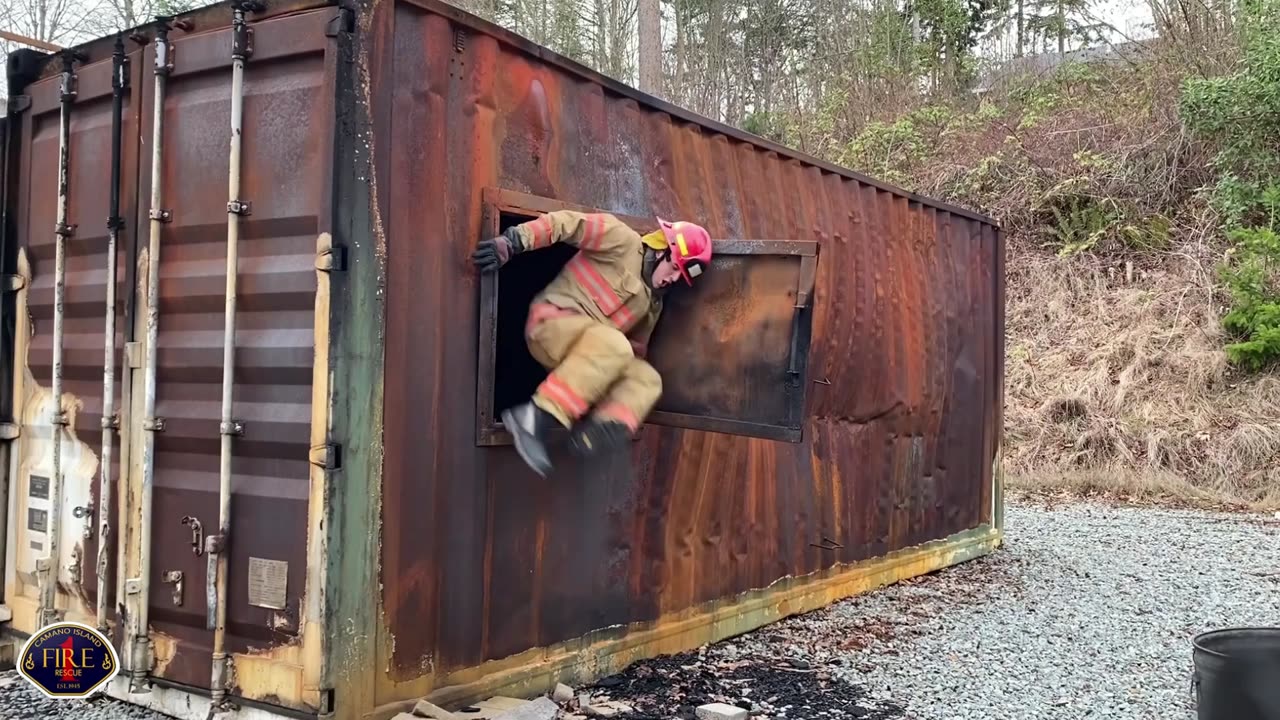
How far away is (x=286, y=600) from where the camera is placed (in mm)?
3381

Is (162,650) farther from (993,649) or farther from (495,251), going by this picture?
(993,649)

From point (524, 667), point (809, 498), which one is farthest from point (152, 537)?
point (809, 498)

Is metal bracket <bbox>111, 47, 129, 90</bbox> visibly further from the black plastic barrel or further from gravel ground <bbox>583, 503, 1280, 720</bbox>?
the black plastic barrel

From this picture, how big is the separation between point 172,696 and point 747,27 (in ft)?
71.3

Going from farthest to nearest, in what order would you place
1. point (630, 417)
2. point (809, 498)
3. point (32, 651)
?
point (809, 498) → point (630, 417) → point (32, 651)

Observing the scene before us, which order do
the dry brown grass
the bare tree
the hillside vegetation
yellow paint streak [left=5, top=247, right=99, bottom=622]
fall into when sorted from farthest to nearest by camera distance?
the bare tree, the hillside vegetation, the dry brown grass, yellow paint streak [left=5, top=247, right=99, bottom=622]

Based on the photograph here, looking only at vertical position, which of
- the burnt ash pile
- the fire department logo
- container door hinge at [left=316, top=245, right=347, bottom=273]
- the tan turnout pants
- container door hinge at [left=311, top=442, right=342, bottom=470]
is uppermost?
container door hinge at [left=316, top=245, right=347, bottom=273]

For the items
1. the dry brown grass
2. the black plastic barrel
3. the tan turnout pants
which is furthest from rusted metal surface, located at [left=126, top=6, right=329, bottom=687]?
the dry brown grass

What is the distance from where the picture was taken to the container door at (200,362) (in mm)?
3402

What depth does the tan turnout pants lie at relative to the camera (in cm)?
379

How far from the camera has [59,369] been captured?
4.08m

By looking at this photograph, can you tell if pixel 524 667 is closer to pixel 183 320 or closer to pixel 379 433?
pixel 379 433

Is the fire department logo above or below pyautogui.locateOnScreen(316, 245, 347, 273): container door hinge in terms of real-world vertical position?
below

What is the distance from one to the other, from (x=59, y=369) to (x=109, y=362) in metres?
0.42
